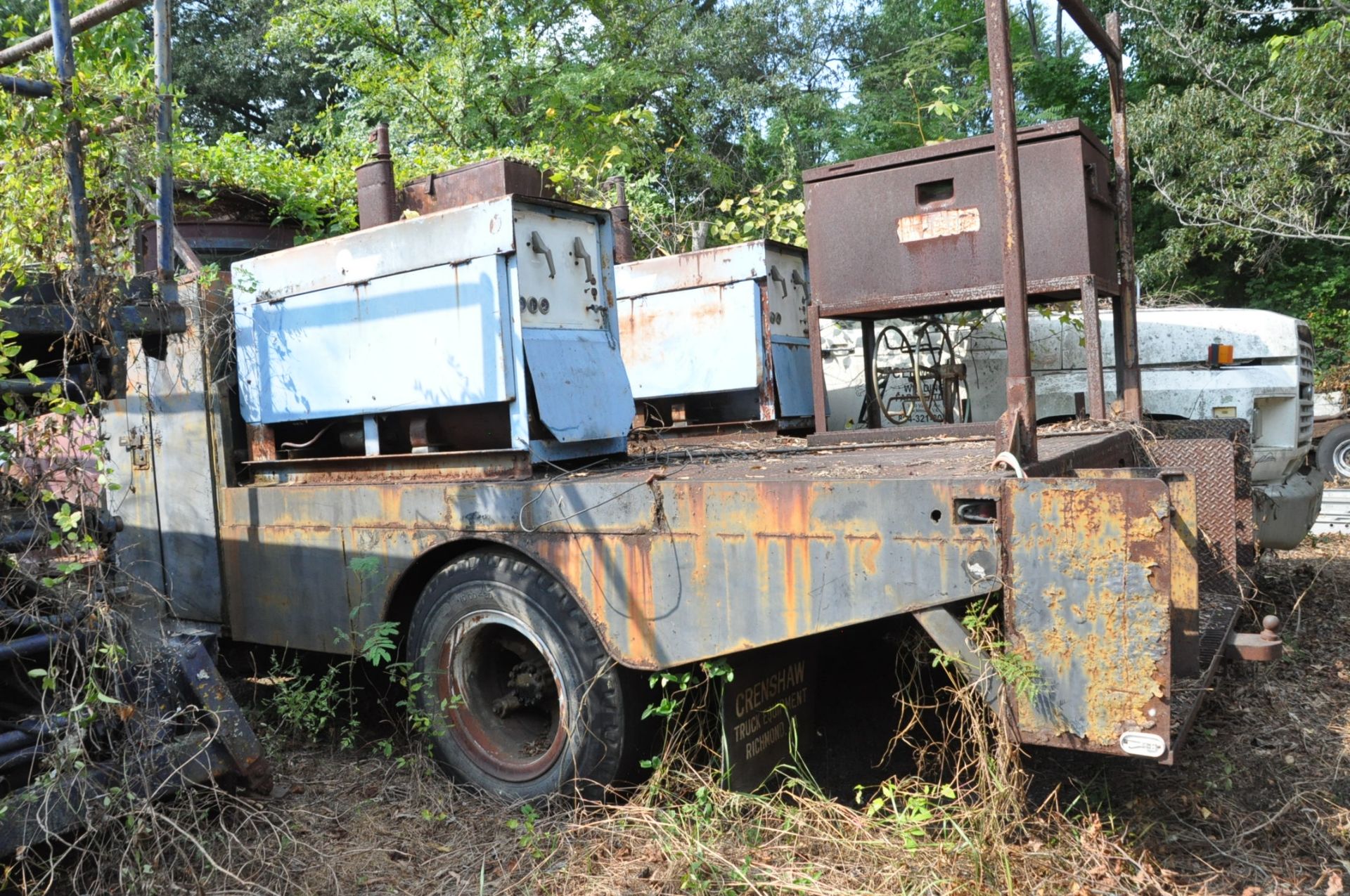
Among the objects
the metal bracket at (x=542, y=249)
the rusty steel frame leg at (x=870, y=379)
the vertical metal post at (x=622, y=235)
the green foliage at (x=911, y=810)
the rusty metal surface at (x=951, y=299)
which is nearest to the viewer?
the green foliage at (x=911, y=810)

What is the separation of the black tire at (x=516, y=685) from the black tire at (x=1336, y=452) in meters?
12.3

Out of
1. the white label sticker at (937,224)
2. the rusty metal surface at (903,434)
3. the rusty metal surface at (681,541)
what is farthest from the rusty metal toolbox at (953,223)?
the rusty metal surface at (681,541)

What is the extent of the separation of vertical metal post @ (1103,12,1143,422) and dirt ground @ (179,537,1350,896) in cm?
176

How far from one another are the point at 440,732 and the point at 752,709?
1.33 m

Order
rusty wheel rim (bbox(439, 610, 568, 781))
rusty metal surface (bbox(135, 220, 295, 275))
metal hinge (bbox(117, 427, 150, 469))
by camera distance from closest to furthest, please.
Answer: rusty wheel rim (bbox(439, 610, 568, 781)) → metal hinge (bbox(117, 427, 150, 469)) → rusty metal surface (bbox(135, 220, 295, 275))

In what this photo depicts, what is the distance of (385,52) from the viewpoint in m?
12.8

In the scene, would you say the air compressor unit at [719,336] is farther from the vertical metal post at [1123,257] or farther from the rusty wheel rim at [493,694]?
the rusty wheel rim at [493,694]

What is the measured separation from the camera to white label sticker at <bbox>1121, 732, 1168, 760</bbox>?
2.76m

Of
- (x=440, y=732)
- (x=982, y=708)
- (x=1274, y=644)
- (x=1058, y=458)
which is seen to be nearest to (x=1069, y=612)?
(x=982, y=708)

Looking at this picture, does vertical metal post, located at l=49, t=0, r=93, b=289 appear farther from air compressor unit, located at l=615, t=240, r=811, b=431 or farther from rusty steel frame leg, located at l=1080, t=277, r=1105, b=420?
rusty steel frame leg, located at l=1080, t=277, r=1105, b=420

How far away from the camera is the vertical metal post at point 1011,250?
3303 millimetres

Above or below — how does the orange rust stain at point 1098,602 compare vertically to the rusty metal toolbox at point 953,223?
below

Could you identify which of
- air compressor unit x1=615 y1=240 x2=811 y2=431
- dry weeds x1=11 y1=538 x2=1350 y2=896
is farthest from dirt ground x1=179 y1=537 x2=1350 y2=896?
air compressor unit x1=615 y1=240 x2=811 y2=431

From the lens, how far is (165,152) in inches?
178
